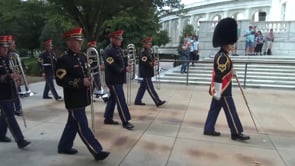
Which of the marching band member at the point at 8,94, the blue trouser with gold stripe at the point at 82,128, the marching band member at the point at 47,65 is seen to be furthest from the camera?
the marching band member at the point at 47,65

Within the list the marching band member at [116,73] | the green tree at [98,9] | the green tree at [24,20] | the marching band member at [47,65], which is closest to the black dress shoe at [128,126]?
the marching band member at [116,73]

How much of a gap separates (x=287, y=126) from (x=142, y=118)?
3.16 metres

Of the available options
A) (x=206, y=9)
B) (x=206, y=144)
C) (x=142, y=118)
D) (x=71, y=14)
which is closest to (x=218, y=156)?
(x=206, y=144)

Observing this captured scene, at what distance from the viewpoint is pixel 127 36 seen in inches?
943

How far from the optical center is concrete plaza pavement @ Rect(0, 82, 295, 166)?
180 inches

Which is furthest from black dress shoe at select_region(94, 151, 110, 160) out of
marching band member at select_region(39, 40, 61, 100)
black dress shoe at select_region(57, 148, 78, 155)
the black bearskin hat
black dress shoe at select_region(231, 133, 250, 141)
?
marching band member at select_region(39, 40, 61, 100)

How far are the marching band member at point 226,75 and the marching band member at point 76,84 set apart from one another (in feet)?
7.52

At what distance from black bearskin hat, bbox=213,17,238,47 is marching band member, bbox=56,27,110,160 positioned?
247cm

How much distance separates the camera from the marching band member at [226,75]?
5422 mm

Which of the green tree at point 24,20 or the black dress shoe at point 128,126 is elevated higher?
the green tree at point 24,20

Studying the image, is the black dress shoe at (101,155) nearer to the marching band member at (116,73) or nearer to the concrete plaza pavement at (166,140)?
the concrete plaza pavement at (166,140)

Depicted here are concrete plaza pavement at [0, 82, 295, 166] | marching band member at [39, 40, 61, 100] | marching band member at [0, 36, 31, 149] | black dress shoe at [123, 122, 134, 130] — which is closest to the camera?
concrete plaza pavement at [0, 82, 295, 166]

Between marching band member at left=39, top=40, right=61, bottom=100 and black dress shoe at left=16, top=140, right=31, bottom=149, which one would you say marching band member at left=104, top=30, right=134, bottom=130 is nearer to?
black dress shoe at left=16, top=140, right=31, bottom=149

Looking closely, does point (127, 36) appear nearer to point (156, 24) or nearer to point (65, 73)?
point (156, 24)
